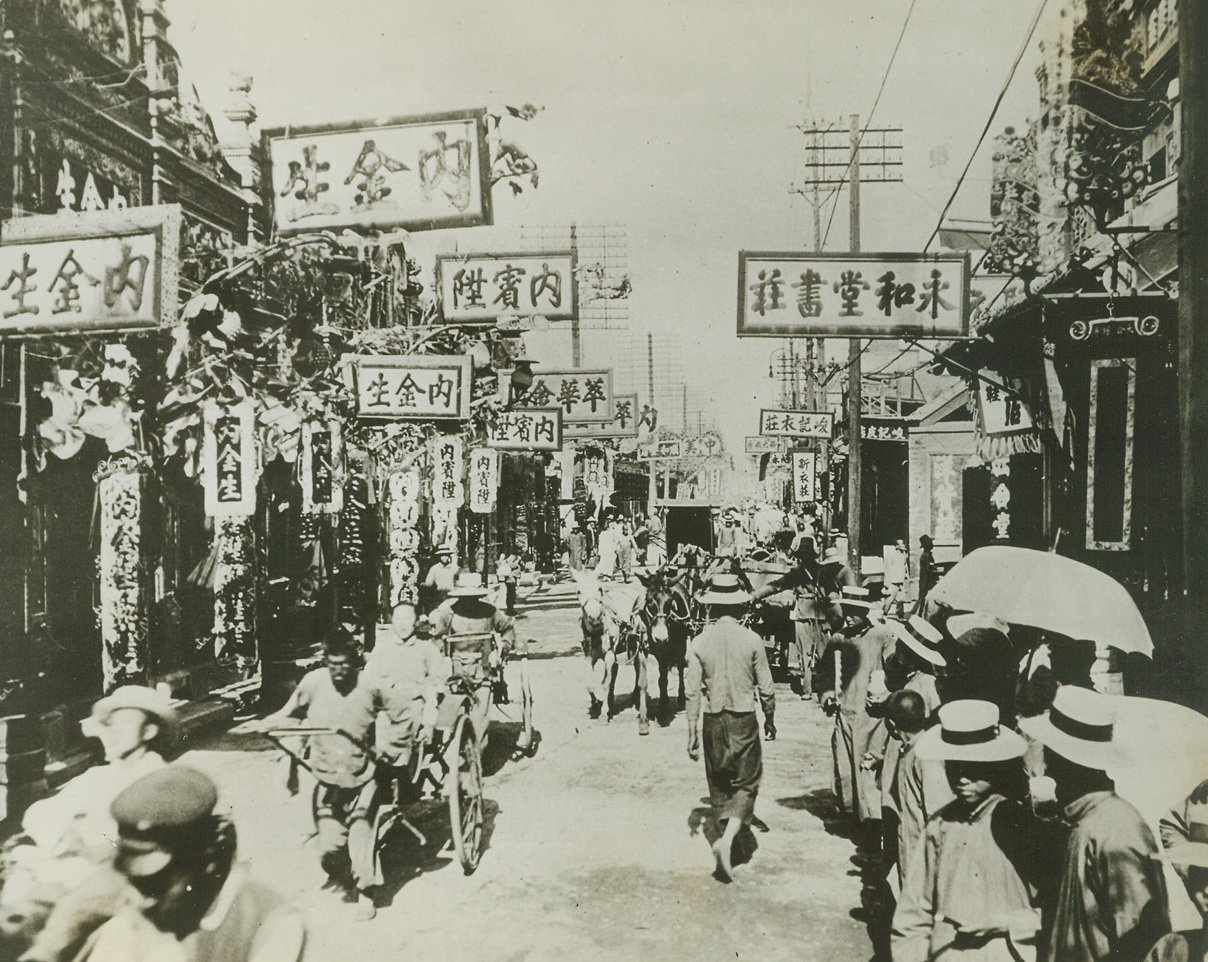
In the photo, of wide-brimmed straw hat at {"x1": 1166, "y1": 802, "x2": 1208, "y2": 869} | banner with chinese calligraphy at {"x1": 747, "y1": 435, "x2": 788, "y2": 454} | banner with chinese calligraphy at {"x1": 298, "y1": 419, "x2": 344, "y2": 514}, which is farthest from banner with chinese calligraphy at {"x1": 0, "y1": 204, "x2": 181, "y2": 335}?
banner with chinese calligraphy at {"x1": 747, "y1": 435, "x2": 788, "y2": 454}

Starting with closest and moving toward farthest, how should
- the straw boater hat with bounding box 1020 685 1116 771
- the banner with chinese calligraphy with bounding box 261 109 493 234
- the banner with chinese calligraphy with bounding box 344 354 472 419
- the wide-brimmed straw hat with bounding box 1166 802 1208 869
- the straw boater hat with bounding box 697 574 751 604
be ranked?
1. the straw boater hat with bounding box 1020 685 1116 771
2. the wide-brimmed straw hat with bounding box 1166 802 1208 869
3. the banner with chinese calligraphy with bounding box 261 109 493 234
4. the straw boater hat with bounding box 697 574 751 604
5. the banner with chinese calligraphy with bounding box 344 354 472 419

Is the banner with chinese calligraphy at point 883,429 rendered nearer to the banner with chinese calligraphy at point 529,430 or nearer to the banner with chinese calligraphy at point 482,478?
the banner with chinese calligraphy at point 529,430

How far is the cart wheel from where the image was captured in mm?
6383

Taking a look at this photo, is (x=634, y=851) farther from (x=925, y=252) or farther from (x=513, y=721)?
(x=925, y=252)

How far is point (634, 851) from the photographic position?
687 cm

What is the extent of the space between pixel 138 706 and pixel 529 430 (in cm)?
1083

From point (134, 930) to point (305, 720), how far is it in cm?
187

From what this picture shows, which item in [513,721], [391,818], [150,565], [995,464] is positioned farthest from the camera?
[995,464]

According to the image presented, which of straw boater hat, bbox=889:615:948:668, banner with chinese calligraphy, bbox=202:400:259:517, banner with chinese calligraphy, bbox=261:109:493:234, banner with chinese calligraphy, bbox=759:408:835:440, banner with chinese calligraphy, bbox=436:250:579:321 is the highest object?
banner with chinese calligraphy, bbox=261:109:493:234

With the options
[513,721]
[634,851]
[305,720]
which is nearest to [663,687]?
[513,721]

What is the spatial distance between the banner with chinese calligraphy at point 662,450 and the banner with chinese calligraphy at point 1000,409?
73.7 feet

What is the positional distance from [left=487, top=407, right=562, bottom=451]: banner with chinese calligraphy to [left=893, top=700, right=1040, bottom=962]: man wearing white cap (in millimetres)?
11640

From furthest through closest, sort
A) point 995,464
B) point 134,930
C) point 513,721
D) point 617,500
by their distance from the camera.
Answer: point 617,500 < point 995,464 < point 513,721 < point 134,930

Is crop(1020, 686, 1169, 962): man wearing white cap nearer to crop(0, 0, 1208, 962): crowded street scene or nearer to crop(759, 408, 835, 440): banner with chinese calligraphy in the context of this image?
crop(0, 0, 1208, 962): crowded street scene
